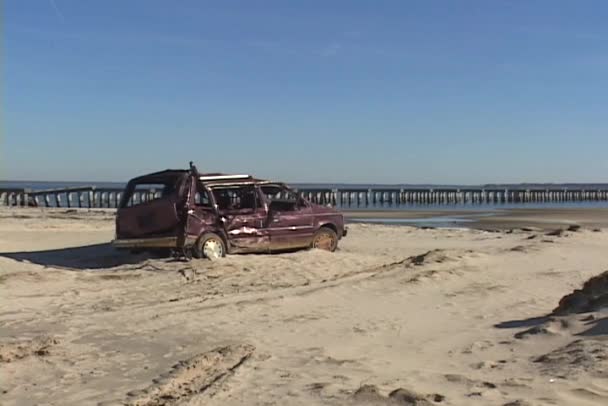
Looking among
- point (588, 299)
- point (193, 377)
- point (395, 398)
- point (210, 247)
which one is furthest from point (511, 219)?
point (395, 398)

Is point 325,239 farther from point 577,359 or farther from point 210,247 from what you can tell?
point 577,359

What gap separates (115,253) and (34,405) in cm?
1008

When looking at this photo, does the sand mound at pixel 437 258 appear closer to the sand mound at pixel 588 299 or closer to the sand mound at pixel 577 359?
the sand mound at pixel 588 299

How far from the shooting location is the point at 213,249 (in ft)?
43.7

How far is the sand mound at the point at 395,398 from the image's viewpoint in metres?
5.15

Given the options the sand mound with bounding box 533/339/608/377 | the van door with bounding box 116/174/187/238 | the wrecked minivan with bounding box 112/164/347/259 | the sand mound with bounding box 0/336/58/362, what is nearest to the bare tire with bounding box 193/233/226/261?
the wrecked minivan with bounding box 112/164/347/259

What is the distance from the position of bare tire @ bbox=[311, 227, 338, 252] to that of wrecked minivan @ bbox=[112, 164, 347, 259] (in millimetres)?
38

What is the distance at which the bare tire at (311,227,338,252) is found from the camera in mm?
15203

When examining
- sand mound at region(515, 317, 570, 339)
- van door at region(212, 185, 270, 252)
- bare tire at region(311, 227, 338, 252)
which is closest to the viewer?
sand mound at region(515, 317, 570, 339)

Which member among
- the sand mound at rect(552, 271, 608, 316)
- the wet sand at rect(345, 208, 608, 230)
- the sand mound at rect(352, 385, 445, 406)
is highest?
the sand mound at rect(552, 271, 608, 316)

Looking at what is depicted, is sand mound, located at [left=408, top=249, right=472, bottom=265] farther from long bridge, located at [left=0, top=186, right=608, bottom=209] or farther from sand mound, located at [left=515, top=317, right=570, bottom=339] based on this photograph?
long bridge, located at [left=0, top=186, right=608, bottom=209]

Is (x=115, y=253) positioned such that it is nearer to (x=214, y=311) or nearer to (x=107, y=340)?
(x=214, y=311)

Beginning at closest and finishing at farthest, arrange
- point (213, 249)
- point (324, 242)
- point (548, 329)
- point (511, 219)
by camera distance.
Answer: point (548, 329) → point (213, 249) → point (324, 242) → point (511, 219)

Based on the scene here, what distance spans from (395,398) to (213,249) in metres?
8.41
